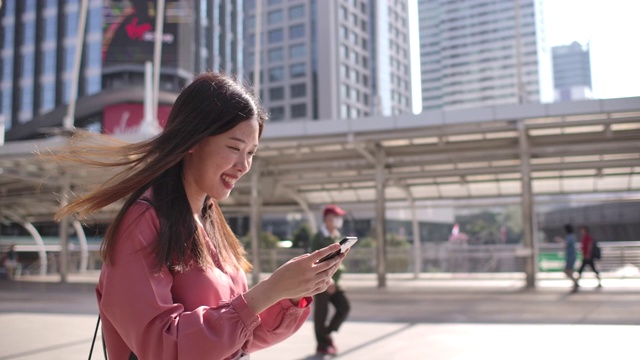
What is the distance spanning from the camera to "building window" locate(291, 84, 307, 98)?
82.2 meters

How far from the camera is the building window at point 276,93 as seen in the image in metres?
84.6

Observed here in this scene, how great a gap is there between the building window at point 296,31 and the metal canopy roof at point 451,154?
214 feet

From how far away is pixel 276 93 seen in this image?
8512cm

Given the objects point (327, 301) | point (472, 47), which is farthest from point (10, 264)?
point (472, 47)

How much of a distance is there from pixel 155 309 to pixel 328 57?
80674 mm

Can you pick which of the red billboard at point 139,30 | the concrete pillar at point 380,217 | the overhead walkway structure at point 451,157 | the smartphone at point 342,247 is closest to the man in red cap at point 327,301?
the smartphone at point 342,247

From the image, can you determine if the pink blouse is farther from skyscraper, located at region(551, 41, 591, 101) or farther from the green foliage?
skyscraper, located at region(551, 41, 591, 101)

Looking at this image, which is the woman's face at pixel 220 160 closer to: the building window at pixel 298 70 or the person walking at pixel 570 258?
the person walking at pixel 570 258

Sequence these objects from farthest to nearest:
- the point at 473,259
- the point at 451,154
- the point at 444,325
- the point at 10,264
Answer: the point at 10,264
the point at 473,259
the point at 451,154
the point at 444,325

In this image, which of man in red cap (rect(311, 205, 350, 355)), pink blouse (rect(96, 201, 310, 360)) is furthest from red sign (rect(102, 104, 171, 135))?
pink blouse (rect(96, 201, 310, 360))

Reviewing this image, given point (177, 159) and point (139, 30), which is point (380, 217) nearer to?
point (177, 159)

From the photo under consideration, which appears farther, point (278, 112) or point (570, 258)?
point (278, 112)

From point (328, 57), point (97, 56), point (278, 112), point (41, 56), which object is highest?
point (328, 57)

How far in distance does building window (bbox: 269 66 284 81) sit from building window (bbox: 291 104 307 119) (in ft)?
17.0
